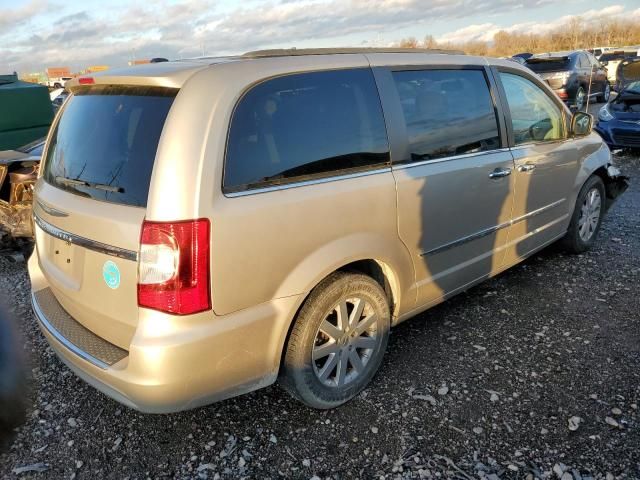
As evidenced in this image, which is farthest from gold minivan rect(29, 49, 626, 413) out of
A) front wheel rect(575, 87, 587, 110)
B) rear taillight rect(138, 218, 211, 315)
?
front wheel rect(575, 87, 587, 110)

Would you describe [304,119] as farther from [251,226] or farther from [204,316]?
[204,316]

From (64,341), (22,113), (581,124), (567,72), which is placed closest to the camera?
(64,341)

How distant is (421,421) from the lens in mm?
2656

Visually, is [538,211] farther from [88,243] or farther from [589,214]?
[88,243]

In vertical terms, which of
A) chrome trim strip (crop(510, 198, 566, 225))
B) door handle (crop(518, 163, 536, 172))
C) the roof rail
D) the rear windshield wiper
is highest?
the roof rail

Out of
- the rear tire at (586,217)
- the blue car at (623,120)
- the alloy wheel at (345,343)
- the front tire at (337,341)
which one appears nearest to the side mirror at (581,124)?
the rear tire at (586,217)

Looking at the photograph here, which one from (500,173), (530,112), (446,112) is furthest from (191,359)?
(530,112)

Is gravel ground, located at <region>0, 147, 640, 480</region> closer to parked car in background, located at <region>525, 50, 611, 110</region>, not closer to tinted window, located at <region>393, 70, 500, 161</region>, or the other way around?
tinted window, located at <region>393, 70, 500, 161</region>

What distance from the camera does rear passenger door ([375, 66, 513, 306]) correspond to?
2834mm

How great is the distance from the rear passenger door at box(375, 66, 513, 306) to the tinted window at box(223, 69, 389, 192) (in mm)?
157

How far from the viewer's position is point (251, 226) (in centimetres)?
214

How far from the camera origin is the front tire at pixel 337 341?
97.3 inches

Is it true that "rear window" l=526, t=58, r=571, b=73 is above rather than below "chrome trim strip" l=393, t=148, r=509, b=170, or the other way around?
above

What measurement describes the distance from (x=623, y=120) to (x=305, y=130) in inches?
362
